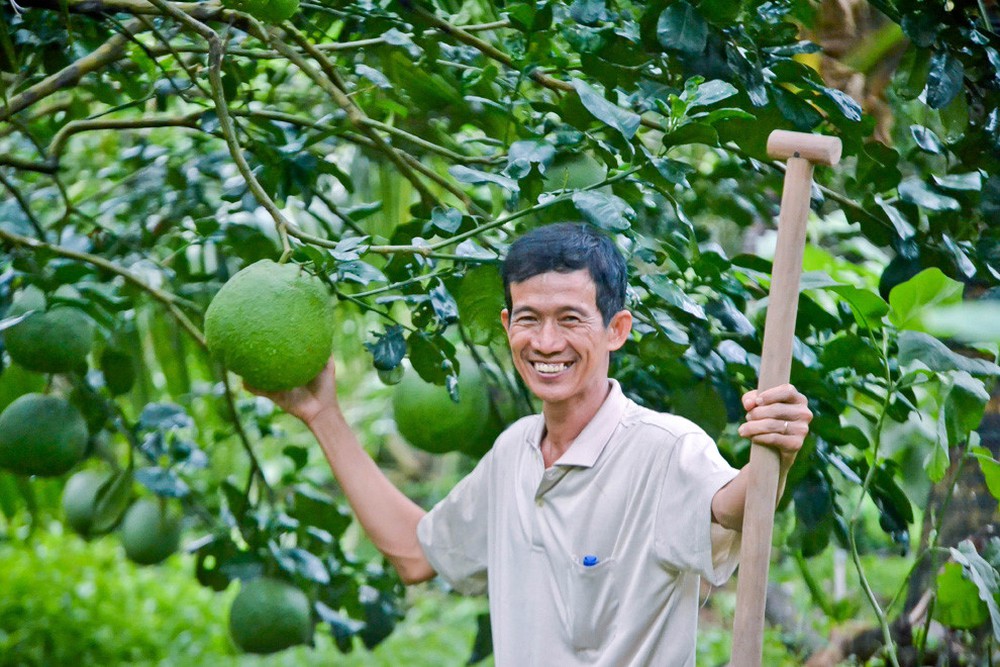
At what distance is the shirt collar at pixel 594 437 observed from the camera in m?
1.55

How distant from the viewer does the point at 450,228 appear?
1600 millimetres

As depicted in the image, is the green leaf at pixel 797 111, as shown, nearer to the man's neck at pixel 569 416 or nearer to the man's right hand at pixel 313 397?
the man's neck at pixel 569 416

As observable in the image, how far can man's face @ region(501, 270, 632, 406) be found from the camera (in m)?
1.53

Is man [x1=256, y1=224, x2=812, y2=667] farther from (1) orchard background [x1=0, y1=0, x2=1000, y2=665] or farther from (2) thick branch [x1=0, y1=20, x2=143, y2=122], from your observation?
(2) thick branch [x1=0, y1=20, x2=143, y2=122]

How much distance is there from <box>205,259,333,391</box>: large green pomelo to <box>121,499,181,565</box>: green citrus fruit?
116cm

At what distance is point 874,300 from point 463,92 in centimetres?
77

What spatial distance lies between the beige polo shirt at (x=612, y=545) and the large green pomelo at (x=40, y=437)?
87 centimetres

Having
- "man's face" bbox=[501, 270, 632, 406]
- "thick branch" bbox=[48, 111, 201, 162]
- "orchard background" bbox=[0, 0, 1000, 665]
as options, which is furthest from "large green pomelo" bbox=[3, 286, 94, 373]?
"man's face" bbox=[501, 270, 632, 406]

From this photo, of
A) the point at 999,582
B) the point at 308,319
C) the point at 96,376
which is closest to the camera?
the point at 308,319

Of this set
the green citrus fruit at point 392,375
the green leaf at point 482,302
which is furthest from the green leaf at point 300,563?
the green leaf at point 482,302

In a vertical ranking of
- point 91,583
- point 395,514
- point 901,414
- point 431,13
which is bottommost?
point 91,583

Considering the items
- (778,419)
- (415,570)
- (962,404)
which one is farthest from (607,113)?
(415,570)

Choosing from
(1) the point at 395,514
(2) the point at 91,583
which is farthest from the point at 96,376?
(2) the point at 91,583

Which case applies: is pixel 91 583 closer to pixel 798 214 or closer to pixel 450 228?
pixel 450 228
